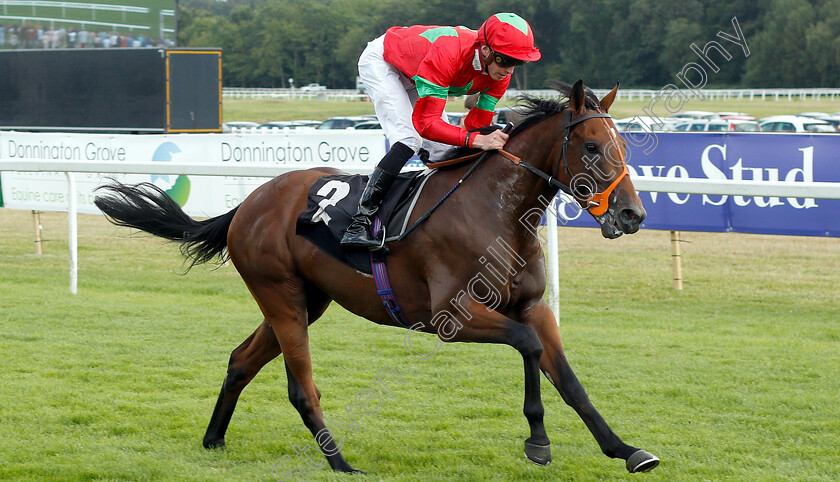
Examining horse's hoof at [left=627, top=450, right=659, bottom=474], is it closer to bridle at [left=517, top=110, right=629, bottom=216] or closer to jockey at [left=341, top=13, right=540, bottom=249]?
bridle at [left=517, top=110, right=629, bottom=216]

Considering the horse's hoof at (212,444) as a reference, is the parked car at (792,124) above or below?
below

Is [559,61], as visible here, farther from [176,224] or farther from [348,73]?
[176,224]

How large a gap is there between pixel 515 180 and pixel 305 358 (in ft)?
4.06

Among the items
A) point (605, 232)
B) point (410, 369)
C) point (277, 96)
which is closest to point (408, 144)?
point (605, 232)

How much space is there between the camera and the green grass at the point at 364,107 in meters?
34.6

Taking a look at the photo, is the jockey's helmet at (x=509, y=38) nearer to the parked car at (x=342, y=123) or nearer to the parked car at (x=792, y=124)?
the parked car at (x=792, y=124)

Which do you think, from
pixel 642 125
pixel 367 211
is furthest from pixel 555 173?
pixel 642 125

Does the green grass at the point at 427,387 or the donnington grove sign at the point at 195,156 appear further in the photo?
the donnington grove sign at the point at 195,156

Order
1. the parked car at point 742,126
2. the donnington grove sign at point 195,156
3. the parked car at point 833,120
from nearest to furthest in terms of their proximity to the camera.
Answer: the donnington grove sign at point 195,156 → the parked car at point 742,126 → the parked car at point 833,120

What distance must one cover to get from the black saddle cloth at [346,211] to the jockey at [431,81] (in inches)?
2.6

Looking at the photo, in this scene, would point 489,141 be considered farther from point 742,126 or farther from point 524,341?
point 742,126

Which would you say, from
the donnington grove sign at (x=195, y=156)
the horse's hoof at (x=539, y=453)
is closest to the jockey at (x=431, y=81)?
the horse's hoof at (x=539, y=453)

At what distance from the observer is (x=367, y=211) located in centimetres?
379

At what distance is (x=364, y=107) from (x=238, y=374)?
39.5 meters
